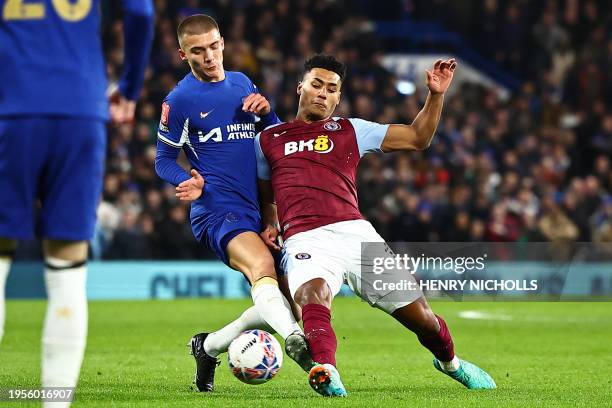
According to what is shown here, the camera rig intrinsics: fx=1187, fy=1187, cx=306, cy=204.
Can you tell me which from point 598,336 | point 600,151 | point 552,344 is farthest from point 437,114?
point 600,151

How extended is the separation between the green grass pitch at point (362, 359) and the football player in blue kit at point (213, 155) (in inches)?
18.3

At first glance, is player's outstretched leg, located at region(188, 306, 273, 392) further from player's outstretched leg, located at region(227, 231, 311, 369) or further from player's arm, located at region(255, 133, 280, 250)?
player's arm, located at region(255, 133, 280, 250)

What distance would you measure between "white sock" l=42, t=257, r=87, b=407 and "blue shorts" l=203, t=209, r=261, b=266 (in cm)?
235

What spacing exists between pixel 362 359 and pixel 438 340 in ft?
8.93

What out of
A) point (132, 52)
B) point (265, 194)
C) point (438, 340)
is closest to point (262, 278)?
point (265, 194)

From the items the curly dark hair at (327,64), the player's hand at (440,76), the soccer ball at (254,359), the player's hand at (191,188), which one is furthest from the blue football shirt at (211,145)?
the player's hand at (440,76)

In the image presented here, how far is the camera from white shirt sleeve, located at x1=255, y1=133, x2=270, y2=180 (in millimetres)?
7562

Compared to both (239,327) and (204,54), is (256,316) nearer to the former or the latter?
(239,327)

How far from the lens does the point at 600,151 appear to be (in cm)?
2214

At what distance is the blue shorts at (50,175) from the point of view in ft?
15.9

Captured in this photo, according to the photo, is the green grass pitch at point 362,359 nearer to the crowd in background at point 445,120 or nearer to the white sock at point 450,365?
the white sock at point 450,365

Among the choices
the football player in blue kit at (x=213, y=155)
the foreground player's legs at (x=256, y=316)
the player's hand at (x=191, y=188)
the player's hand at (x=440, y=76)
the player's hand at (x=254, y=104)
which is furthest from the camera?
the player's hand at (x=254, y=104)

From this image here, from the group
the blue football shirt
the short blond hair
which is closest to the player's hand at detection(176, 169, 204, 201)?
the blue football shirt

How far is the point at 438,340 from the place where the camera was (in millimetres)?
7168
